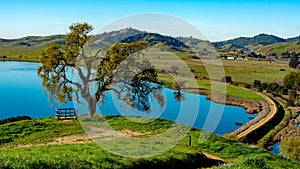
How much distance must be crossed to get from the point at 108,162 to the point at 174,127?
1639cm

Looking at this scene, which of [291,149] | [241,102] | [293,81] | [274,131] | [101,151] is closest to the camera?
[101,151]

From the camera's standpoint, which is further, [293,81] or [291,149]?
[293,81]

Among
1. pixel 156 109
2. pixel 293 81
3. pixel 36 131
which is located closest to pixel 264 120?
pixel 156 109

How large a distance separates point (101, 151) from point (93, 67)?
57.9ft

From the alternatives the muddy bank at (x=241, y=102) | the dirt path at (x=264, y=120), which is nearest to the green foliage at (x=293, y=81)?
the dirt path at (x=264, y=120)

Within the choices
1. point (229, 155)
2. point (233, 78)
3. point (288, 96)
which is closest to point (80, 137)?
point (229, 155)

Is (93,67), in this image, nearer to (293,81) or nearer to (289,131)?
(289,131)

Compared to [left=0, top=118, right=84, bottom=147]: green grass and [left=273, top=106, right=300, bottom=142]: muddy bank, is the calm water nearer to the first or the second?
[left=273, top=106, right=300, bottom=142]: muddy bank

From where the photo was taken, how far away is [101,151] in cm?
1905

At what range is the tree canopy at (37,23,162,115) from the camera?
3362 cm

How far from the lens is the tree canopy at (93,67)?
110 ft

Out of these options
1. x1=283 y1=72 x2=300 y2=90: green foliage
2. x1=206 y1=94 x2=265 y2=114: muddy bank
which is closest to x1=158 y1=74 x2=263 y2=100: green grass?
x1=206 y1=94 x2=265 y2=114: muddy bank

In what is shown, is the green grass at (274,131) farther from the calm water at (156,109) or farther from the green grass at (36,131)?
the green grass at (36,131)

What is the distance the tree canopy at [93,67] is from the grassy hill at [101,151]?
3.10m
